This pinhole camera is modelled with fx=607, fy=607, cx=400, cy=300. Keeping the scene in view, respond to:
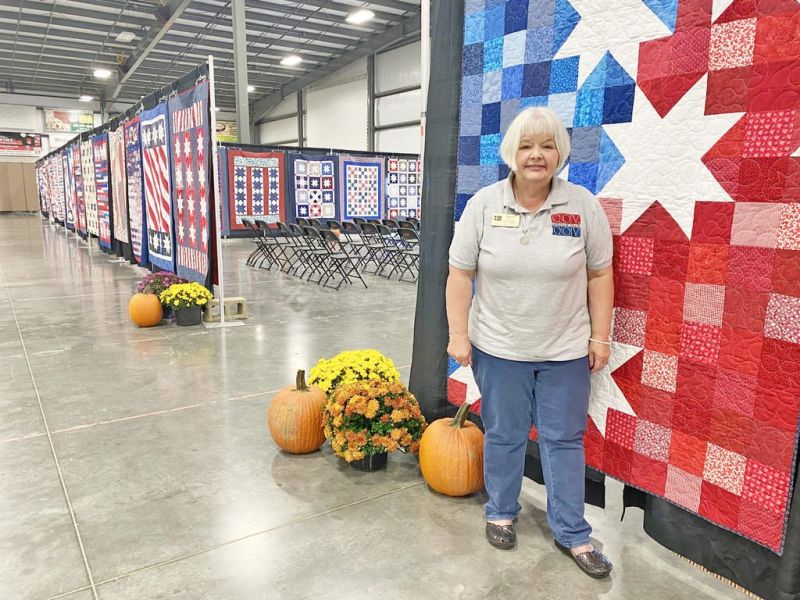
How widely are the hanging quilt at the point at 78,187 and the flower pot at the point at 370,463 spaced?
1186 centimetres

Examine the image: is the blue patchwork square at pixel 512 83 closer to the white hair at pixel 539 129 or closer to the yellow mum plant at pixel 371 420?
the white hair at pixel 539 129

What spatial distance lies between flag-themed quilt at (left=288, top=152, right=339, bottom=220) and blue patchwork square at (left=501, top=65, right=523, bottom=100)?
41.1 ft

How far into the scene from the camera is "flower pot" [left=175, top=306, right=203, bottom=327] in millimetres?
5875

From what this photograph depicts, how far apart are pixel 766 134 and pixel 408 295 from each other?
6.15 metres

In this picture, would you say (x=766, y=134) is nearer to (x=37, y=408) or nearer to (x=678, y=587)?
(x=678, y=587)

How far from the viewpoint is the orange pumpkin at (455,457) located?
99.7 inches

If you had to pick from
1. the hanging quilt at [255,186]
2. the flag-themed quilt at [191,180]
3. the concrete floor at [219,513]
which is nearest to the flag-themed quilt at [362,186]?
the hanging quilt at [255,186]

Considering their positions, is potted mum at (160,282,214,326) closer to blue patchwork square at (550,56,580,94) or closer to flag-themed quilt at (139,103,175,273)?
flag-themed quilt at (139,103,175,273)

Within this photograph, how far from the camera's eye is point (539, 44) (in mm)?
2291

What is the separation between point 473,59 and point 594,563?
201cm

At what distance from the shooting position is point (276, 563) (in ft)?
7.02

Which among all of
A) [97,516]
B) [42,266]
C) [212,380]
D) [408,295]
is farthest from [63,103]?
[97,516]

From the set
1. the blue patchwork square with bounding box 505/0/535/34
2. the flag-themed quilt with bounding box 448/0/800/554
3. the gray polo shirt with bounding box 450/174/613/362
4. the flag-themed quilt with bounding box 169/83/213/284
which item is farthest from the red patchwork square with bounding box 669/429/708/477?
the flag-themed quilt with bounding box 169/83/213/284

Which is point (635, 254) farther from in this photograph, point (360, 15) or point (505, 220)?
point (360, 15)
